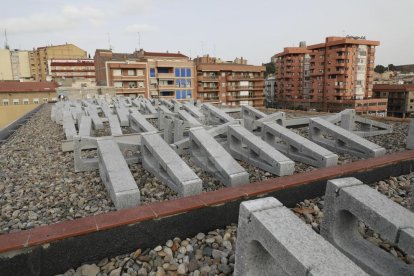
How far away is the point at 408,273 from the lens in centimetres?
280

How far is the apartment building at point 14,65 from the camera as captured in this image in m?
82.5

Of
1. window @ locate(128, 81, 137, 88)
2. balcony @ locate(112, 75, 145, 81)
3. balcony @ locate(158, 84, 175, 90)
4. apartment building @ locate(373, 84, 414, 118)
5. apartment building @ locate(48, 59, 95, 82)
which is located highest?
apartment building @ locate(48, 59, 95, 82)

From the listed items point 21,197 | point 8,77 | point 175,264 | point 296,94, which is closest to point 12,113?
point 21,197

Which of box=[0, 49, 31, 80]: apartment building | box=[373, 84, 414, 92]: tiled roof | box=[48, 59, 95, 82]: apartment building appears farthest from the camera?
box=[0, 49, 31, 80]: apartment building

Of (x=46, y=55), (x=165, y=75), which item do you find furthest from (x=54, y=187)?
(x=46, y=55)

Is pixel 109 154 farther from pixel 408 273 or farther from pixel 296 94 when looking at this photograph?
pixel 296 94

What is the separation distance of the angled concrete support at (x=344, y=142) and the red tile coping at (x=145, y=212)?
179cm

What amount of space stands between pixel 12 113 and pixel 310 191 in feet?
146

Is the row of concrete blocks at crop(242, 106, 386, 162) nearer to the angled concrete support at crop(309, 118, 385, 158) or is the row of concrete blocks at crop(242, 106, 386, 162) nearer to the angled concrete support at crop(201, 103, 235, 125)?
the angled concrete support at crop(309, 118, 385, 158)

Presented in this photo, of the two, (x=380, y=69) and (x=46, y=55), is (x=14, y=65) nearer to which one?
(x=46, y=55)

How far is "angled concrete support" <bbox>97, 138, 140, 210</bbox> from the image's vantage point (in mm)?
4324

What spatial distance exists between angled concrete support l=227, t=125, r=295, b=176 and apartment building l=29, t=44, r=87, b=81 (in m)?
96.6

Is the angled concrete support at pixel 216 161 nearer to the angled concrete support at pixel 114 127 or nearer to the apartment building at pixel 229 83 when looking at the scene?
the angled concrete support at pixel 114 127

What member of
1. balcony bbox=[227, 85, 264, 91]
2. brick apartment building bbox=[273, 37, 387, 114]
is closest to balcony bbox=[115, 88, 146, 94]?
balcony bbox=[227, 85, 264, 91]
